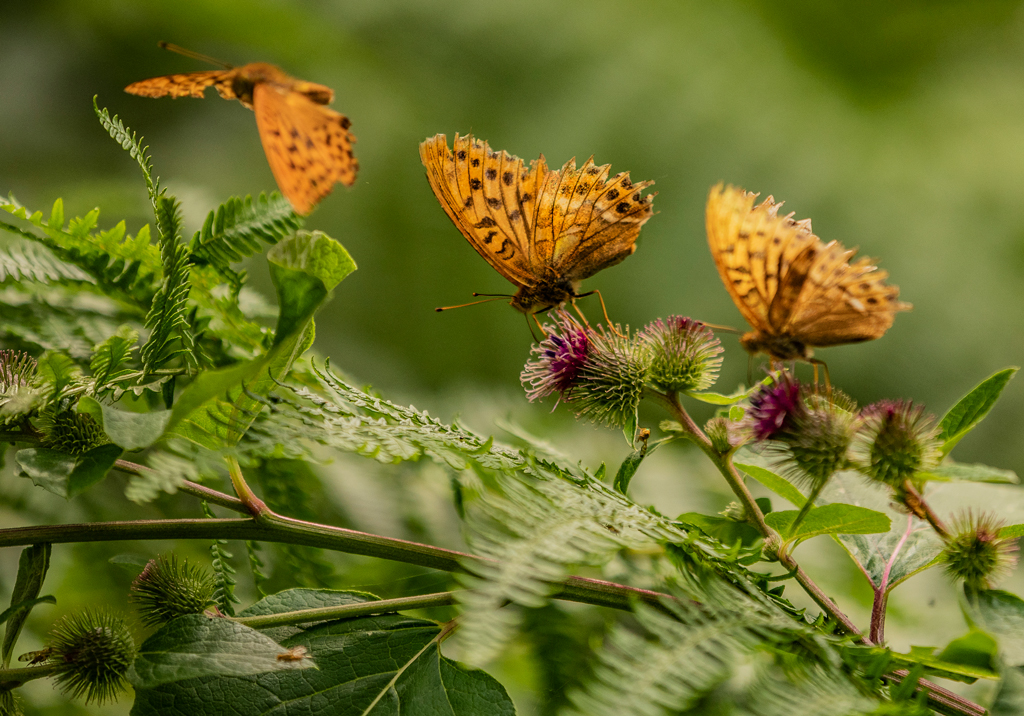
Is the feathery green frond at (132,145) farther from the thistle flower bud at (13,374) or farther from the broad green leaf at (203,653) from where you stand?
the broad green leaf at (203,653)

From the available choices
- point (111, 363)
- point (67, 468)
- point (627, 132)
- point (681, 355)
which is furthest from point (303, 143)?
point (627, 132)

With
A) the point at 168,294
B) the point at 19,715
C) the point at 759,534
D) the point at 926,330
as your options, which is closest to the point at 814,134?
the point at 926,330

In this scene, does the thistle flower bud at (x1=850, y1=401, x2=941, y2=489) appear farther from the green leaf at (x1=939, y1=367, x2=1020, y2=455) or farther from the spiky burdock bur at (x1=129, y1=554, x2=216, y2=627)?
the spiky burdock bur at (x1=129, y1=554, x2=216, y2=627)

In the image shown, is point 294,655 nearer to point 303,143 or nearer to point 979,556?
point 303,143

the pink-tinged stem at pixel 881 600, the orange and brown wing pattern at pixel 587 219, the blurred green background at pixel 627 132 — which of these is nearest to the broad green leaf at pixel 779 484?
the pink-tinged stem at pixel 881 600

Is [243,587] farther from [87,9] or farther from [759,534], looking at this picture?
[87,9]
